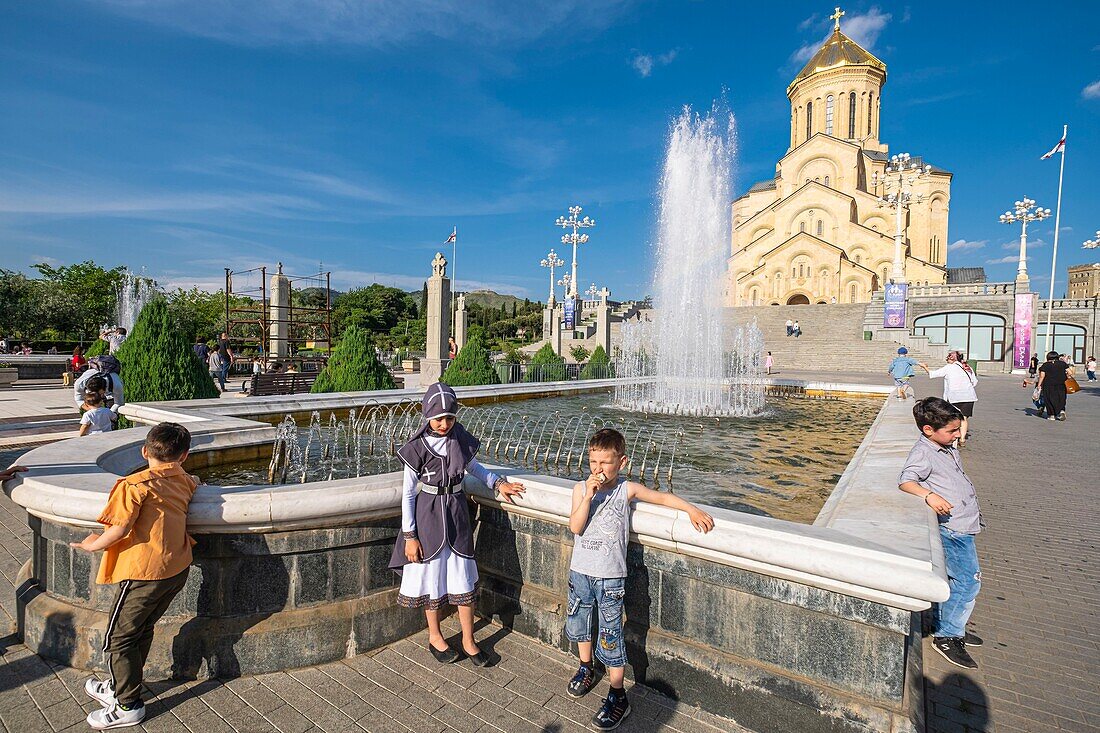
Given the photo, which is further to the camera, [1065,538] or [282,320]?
[282,320]

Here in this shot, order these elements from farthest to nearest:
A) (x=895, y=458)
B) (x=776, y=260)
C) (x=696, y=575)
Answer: (x=776, y=260) → (x=895, y=458) → (x=696, y=575)

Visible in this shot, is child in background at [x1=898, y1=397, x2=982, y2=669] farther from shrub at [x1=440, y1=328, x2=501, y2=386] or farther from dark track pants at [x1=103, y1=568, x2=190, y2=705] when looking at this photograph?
shrub at [x1=440, y1=328, x2=501, y2=386]

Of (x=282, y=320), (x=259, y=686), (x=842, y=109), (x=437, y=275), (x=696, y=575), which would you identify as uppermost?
(x=842, y=109)

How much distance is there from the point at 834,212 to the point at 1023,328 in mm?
25361

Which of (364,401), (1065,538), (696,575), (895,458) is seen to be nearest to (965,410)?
(1065,538)

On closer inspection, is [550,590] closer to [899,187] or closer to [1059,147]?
[1059,147]

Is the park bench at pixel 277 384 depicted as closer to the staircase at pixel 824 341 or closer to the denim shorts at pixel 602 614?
the denim shorts at pixel 602 614

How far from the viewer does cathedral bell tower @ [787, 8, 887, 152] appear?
58.2m

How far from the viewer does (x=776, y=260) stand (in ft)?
180

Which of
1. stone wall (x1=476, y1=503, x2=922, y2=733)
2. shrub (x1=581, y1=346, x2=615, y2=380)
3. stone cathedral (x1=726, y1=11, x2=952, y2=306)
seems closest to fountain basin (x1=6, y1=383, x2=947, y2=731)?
stone wall (x1=476, y1=503, x2=922, y2=733)

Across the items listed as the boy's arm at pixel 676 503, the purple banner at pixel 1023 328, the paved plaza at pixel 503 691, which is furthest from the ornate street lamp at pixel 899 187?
the boy's arm at pixel 676 503

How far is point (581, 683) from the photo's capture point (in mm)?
3002

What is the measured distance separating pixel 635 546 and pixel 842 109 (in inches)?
2765

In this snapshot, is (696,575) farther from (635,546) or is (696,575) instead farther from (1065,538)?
(1065,538)
